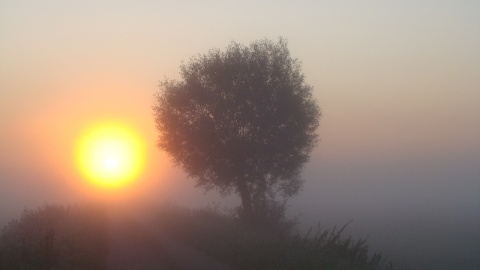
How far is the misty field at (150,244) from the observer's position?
73.2 feet

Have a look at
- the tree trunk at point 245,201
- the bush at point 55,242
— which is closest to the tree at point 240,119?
the tree trunk at point 245,201

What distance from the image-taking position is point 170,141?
4116cm

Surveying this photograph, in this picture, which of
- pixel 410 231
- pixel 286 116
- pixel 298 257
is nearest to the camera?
pixel 298 257

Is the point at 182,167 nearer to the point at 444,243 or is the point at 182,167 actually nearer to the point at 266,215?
the point at 266,215

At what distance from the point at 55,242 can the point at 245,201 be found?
19.0 metres

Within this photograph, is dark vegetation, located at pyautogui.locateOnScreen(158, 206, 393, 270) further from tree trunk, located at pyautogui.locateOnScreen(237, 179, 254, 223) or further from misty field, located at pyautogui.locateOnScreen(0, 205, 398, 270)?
tree trunk, located at pyautogui.locateOnScreen(237, 179, 254, 223)

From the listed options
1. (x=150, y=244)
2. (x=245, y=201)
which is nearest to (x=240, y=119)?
(x=245, y=201)

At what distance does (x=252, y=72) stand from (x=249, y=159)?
528 centimetres

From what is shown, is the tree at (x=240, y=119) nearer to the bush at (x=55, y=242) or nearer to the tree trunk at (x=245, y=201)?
the tree trunk at (x=245, y=201)

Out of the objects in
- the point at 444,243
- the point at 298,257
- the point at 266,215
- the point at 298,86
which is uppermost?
the point at 298,86

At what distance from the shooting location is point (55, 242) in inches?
939

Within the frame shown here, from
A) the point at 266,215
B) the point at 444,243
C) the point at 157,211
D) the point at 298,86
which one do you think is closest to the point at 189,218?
the point at 157,211

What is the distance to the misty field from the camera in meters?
22.3

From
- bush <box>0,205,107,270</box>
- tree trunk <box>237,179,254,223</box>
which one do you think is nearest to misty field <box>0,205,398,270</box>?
bush <box>0,205,107,270</box>
